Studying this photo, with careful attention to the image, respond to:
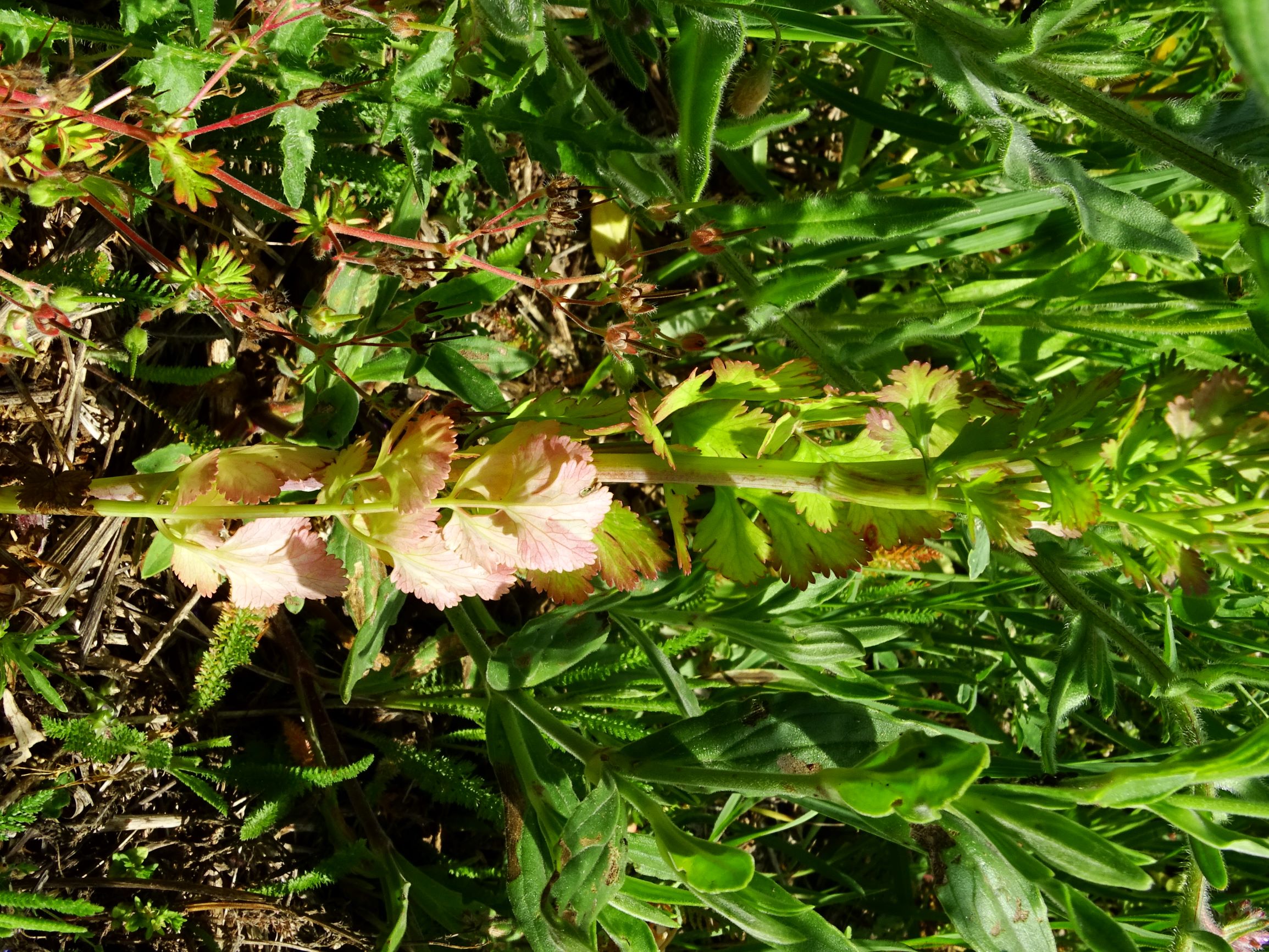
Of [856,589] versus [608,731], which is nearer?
[608,731]

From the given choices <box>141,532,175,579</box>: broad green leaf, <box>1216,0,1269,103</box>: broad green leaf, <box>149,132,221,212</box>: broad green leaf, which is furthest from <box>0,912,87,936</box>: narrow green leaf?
<box>1216,0,1269,103</box>: broad green leaf

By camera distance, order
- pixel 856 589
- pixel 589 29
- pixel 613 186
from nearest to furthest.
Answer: pixel 613 186 → pixel 589 29 → pixel 856 589

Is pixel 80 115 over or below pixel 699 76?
below

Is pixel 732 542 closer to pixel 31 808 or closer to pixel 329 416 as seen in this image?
pixel 329 416

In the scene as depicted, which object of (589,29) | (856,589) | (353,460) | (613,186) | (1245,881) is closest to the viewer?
(353,460)

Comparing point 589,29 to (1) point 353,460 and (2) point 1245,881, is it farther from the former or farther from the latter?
(2) point 1245,881

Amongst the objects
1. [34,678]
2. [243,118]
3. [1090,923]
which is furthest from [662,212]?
[34,678]

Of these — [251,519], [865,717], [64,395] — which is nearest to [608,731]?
[865,717]
